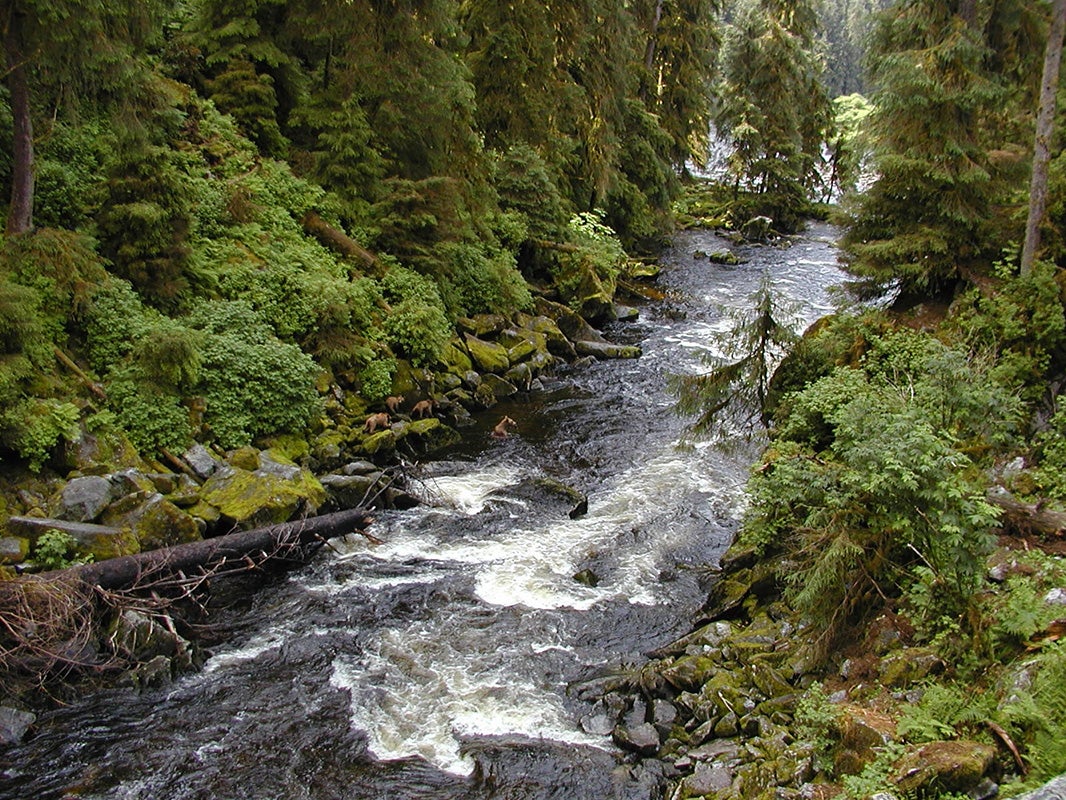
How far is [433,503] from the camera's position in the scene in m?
12.6

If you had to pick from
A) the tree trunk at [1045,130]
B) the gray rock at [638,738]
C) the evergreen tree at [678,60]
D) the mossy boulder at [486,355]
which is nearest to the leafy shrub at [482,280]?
the mossy boulder at [486,355]

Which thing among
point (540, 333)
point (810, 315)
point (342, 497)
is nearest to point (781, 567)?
point (342, 497)

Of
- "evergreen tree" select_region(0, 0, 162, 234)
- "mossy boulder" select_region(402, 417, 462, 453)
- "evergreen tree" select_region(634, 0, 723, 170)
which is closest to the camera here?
"evergreen tree" select_region(0, 0, 162, 234)

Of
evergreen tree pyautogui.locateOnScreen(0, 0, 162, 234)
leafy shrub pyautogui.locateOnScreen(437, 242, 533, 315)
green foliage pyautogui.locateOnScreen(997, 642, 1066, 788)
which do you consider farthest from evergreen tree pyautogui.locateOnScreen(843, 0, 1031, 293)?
evergreen tree pyautogui.locateOnScreen(0, 0, 162, 234)

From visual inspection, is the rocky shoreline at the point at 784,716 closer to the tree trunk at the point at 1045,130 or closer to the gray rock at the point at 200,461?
the gray rock at the point at 200,461

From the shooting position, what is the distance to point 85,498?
9.30 meters

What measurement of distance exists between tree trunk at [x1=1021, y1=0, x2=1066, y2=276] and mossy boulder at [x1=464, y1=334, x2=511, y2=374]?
1097 cm

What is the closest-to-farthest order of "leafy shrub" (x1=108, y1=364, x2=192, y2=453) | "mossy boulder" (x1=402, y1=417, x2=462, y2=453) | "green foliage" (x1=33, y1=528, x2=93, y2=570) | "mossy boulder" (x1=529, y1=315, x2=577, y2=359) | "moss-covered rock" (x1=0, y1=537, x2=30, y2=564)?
"moss-covered rock" (x1=0, y1=537, x2=30, y2=564), "green foliage" (x1=33, y1=528, x2=93, y2=570), "leafy shrub" (x1=108, y1=364, x2=192, y2=453), "mossy boulder" (x1=402, y1=417, x2=462, y2=453), "mossy boulder" (x1=529, y1=315, x2=577, y2=359)

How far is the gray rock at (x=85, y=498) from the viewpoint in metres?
9.15

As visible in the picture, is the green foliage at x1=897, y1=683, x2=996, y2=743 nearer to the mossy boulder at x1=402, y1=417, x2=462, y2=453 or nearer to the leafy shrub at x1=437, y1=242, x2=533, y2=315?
the mossy boulder at x1=402, y1=417, x2=462, y2=453

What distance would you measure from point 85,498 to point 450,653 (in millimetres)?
5226

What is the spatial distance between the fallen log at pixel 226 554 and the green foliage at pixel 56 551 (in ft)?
0.76

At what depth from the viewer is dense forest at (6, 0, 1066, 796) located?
698 centimetres

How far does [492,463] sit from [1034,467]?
8.90 meters
